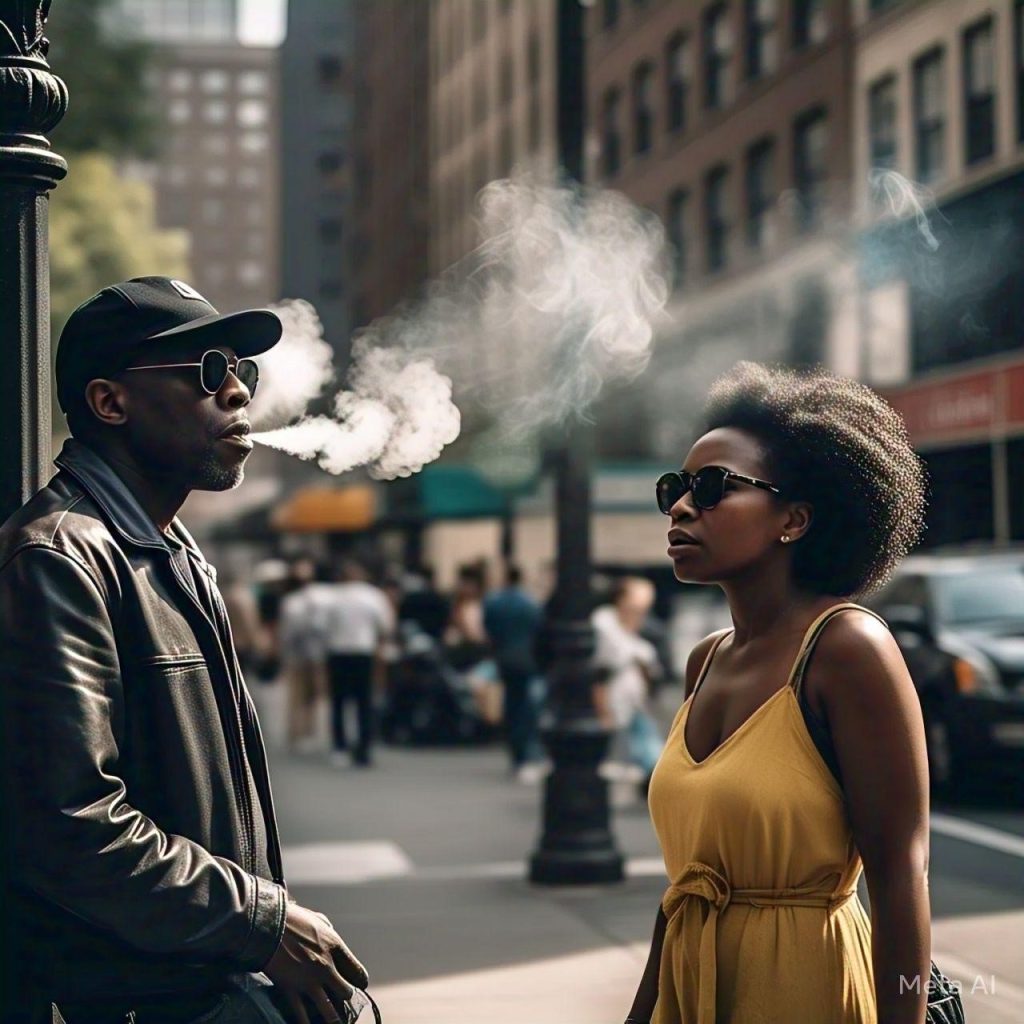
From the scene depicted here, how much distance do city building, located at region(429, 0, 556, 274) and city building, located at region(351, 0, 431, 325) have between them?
1.31 metres

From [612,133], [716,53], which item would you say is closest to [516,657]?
[716,53]

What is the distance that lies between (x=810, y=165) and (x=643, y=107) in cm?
940

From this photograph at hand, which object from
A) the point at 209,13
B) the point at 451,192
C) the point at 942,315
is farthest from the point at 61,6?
the point at 209,13

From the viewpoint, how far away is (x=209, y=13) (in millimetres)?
190625

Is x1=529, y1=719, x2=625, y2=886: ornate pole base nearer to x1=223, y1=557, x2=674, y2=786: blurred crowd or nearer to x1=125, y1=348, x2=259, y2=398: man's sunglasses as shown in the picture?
x1=223, y1=557, x2=674, y2=786: blurred crowd

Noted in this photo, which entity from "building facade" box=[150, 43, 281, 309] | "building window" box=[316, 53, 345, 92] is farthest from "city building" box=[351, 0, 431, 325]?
"building facade" box=[150, 43, 281, 309]

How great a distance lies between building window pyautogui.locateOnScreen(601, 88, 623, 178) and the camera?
4175 centimetres

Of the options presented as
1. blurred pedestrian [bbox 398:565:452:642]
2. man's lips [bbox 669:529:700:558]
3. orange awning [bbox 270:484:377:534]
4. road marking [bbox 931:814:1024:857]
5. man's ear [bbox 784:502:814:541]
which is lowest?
road marking [bbox 931:814:1024:857]

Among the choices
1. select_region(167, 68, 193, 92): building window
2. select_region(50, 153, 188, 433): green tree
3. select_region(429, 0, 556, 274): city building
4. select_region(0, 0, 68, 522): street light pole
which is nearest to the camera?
select_region(0, 0, 68, 522): street light pole

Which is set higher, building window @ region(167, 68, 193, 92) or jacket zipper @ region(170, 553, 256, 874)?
building window @ region(167, 68, 193, 92)

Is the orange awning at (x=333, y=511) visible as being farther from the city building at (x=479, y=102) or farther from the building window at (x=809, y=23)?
the building window at (x=809, y=23)

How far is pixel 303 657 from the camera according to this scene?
1806 centimetres

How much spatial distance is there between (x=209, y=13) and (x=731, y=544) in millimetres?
196703

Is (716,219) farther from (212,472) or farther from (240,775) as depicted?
(240,775)
